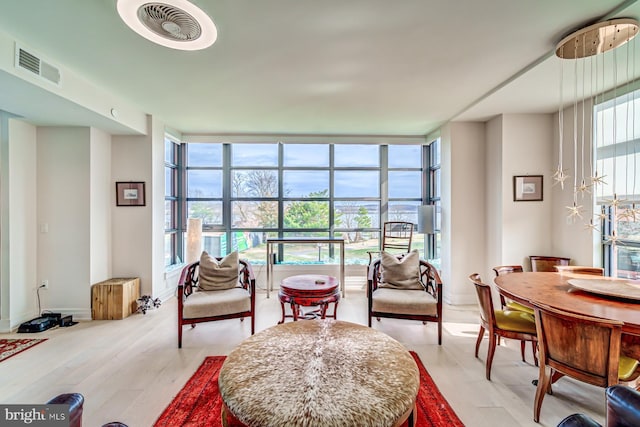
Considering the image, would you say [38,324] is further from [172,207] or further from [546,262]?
[546,262]

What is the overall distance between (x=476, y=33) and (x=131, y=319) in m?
4.81

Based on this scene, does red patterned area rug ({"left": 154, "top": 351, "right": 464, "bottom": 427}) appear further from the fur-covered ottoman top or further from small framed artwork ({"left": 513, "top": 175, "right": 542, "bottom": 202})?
small framed artwork ({"left": 513, "top": 175, "right": 542, "bottom": 202})

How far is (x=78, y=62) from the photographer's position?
255 cm

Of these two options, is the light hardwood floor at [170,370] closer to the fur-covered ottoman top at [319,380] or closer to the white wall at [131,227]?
the white wall at [131,227]

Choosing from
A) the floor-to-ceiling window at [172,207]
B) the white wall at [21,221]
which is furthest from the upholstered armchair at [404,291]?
the white wall at [21,221]

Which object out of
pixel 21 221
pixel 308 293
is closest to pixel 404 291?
pixel 308 293

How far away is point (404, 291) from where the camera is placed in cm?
322

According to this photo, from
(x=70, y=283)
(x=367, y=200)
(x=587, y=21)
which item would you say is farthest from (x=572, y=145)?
(x=70, y=283)

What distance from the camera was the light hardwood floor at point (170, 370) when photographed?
1.98m

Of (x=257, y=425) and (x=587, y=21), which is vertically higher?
(x=587, y=21)

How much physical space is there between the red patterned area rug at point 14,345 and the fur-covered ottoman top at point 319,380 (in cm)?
278

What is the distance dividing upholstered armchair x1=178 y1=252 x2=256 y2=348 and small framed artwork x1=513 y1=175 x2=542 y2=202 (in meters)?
3.57

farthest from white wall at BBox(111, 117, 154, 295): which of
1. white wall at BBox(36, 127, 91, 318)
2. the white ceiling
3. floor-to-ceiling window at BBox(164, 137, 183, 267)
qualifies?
the white ceiling

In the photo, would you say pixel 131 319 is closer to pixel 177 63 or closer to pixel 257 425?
pixel 177 63
